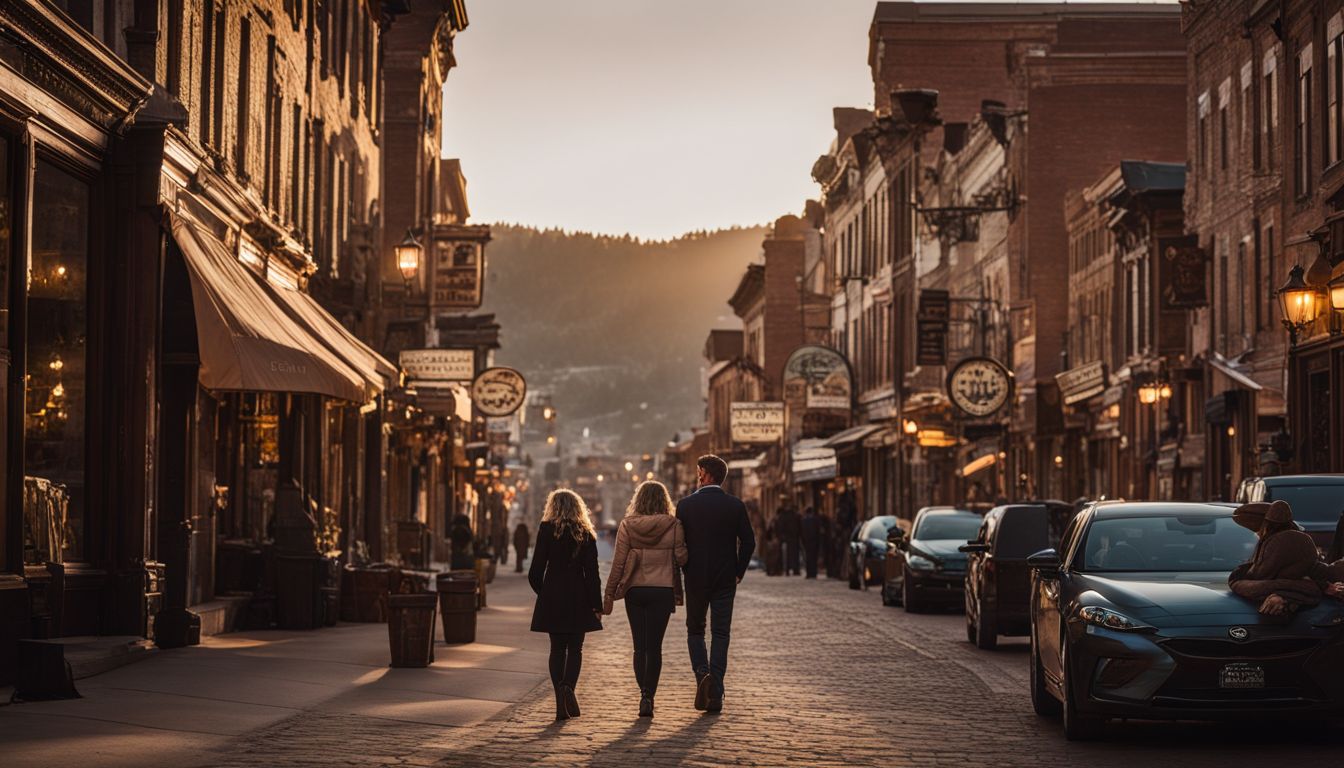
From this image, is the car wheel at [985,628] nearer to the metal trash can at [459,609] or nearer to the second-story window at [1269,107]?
the metal trash can at [459,609]

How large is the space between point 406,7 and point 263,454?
55.9 feet

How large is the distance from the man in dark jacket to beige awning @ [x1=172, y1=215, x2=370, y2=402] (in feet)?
20.8

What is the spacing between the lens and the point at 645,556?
629 inches

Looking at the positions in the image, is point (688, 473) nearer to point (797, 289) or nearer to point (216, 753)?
point (797, 289)

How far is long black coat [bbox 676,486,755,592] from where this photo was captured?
1614 cm

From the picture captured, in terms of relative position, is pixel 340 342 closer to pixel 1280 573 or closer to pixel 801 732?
pixel 801 732

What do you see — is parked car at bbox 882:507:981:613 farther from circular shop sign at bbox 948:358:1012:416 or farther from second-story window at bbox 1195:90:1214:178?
circular shop sign at bbox 948:358:1012:416

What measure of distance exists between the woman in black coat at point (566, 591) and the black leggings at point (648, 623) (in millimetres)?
297

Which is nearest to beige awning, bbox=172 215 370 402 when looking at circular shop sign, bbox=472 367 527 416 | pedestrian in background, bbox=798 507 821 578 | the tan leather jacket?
the tan leather jacket

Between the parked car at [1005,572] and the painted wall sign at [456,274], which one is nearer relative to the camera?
the parked car at [1005,572]

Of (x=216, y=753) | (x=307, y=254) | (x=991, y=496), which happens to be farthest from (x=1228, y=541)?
(x=991, y=496)

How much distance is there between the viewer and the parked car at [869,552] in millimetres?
42344

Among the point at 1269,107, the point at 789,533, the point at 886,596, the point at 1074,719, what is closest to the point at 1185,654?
the point at 1074,719

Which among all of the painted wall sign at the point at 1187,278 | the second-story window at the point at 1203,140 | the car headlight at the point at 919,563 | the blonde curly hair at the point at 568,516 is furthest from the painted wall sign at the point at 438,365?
the blonde curly hair at the point at 568,516
